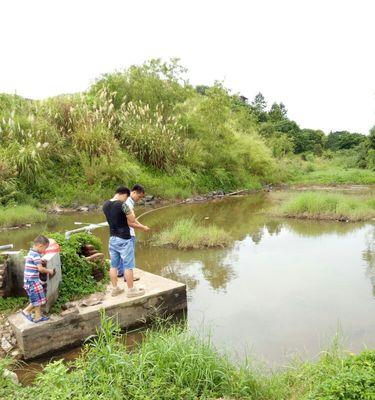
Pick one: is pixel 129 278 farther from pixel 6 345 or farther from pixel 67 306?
pixel 6 345

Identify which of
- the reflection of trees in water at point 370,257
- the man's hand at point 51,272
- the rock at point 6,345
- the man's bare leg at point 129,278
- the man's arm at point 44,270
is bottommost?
the reflection of trees in water at point 370,257

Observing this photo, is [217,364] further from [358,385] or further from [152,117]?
[152,117]

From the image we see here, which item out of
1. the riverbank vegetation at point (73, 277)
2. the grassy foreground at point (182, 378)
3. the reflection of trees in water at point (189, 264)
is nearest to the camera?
the grassy foreground at point (182, 378)

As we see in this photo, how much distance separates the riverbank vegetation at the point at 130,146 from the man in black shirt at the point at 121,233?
9.01 metres

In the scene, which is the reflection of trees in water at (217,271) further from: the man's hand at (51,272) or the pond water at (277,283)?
the man's hand at (51,272)

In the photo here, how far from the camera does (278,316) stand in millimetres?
5898

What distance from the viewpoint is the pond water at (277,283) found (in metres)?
5.25

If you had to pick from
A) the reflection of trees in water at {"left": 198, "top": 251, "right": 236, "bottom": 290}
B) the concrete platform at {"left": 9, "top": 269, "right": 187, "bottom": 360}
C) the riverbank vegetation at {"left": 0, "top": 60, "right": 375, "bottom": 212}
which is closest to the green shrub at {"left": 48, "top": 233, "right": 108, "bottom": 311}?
the concrete platform at {"left": 9, "top": 269, "right": 187, "bottom": 360}

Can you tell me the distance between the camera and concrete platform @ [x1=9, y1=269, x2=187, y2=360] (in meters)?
4.65

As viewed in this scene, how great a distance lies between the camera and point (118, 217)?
5516 mm

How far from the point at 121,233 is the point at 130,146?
1370 cm

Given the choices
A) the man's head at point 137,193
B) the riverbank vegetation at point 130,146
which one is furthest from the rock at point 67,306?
the riverbank vegetation at point 130,146

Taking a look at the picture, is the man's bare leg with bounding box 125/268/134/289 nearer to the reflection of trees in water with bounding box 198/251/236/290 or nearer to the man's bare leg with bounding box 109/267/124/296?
the man's bare leg with bounding box 109/267/124/296

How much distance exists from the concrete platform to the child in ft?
0.51
